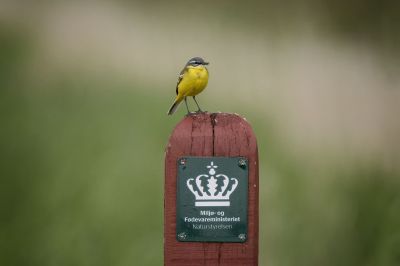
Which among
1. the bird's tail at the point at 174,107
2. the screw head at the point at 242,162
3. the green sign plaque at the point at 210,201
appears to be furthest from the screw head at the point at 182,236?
the bird's tail at the point at 174,107

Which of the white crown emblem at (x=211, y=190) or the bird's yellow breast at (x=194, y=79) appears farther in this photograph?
the bird's yellow breast at (x=194, y=79)

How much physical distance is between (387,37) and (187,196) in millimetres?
2426

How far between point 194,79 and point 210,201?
1.35m

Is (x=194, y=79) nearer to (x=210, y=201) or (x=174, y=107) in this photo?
(x=174, y=107)

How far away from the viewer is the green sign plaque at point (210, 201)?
80.8 inches

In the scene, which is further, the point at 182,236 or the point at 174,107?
the point at 174,107

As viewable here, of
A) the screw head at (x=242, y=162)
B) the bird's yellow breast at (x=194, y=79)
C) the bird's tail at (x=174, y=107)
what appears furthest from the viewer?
the bird's tail at (x=174, y=107)

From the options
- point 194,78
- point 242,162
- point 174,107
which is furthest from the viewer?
point 174,107

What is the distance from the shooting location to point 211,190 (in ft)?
6.79

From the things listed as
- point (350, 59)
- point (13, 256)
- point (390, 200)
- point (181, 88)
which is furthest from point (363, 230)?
point (13, 256)

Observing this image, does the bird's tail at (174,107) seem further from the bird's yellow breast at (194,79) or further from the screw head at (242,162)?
the screw head at (242,162)

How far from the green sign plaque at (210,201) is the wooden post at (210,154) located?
0.05 ft

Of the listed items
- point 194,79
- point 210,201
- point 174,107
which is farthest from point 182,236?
point 174,107

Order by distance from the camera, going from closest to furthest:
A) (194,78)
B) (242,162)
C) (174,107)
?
(242,162) → (194,78) → (174,107)
